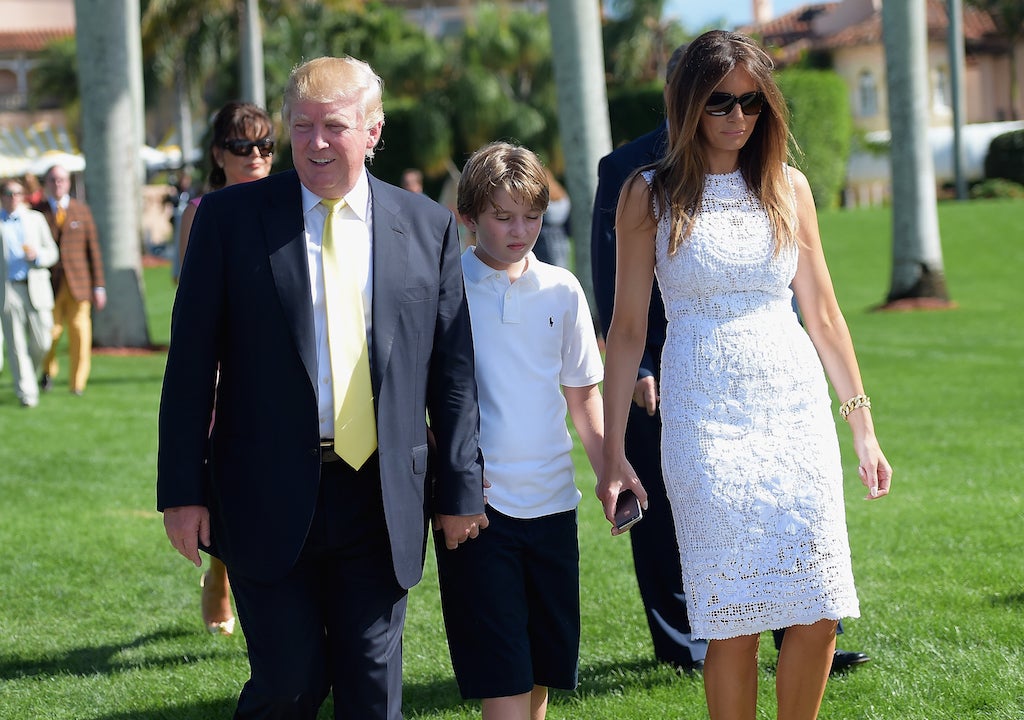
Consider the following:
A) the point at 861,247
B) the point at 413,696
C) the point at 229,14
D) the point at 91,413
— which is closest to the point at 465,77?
the point at 229,14

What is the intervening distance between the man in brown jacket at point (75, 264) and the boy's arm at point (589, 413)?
10752 millimetres

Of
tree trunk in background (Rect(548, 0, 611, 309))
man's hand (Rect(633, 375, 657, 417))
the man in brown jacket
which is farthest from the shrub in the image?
man's hand (Rect(633, 375, 657, 417))

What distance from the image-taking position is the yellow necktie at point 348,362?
3545 millimetres

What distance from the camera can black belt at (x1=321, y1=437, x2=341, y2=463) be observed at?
3.57 m

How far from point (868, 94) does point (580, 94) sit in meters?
48.5

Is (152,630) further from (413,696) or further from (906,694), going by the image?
(906,694)

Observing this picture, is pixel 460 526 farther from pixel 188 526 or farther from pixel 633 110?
pixel 633 110

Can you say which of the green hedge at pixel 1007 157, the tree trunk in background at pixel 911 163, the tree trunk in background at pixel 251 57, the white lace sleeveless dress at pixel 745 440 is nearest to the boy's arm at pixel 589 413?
the white lace sleeveless dress at pixel 745 440

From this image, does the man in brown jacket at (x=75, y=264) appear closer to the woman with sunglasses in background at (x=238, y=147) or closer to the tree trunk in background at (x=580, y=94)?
the tree trunk in background at (x=580, y=94)

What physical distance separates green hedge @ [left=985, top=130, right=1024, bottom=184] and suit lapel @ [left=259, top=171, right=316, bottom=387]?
148ft

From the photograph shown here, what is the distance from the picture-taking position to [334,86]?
3.54m

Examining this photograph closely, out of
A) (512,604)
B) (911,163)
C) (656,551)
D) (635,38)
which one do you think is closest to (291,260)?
(512,604)

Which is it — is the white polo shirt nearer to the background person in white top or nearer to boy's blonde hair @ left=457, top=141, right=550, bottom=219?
boy's blonde hair @ left=457, top=141, right=550, bottom=219

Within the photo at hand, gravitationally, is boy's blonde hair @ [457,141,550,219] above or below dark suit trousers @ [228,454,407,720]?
above
